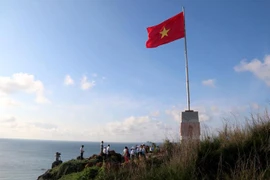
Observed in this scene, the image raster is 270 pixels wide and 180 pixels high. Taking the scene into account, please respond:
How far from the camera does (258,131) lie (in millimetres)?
9094

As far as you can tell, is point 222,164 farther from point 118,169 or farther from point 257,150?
point 118,169

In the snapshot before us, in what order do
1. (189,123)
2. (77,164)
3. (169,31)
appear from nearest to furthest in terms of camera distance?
(189,123) < (169,31) < (77,164)

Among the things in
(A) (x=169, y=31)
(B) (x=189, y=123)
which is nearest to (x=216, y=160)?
(B) (x=189, y=123)

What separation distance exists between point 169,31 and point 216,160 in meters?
9.08

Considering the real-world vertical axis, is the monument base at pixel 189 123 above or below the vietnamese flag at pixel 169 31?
below

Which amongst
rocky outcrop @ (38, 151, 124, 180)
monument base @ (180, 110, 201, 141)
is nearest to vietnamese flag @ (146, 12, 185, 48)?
monument base @ (180, 110, 201, 141)

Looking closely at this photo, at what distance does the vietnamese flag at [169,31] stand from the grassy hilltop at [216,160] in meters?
7.02

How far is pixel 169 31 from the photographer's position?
15.6 meters

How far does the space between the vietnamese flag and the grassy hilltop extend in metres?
7.02

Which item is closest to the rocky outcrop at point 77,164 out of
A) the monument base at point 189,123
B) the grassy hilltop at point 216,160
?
the monument base at point 189,123

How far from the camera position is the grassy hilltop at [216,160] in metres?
7.24

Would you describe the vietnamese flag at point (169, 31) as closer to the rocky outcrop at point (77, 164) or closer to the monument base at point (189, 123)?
the monument base at point (189, 123)

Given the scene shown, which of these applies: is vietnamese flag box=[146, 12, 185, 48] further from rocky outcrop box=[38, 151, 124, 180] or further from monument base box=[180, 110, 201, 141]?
rocky outcrop box=[38, 151, 124, 180]

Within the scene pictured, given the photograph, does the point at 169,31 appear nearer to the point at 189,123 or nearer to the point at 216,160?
the point at 189,123
